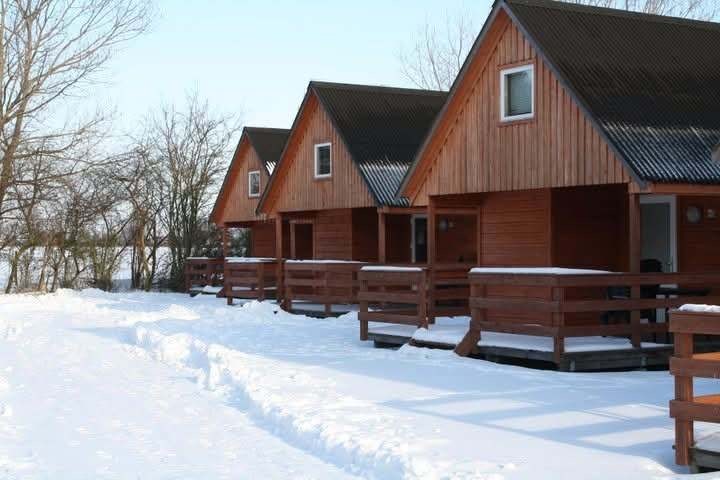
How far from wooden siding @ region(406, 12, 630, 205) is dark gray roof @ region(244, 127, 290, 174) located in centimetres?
1545

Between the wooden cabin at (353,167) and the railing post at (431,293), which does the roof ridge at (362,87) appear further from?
the railing post at (431,293)

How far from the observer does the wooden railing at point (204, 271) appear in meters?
35.0

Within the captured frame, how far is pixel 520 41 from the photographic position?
17.2 metres

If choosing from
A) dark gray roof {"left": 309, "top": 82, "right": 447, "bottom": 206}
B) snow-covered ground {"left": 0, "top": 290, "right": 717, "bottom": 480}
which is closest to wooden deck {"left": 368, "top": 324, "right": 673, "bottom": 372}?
snow-covered ground {"left": 0, "top": 290, "right": 717, "bottom": 480}

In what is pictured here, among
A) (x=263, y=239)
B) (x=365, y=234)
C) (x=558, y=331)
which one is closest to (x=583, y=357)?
(x=558, y=331)

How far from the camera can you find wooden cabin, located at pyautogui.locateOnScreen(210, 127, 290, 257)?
3484 cm

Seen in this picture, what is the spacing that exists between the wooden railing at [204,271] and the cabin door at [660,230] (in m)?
19.6

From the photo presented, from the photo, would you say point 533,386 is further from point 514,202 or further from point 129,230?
point 129,230

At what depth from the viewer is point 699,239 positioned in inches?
673

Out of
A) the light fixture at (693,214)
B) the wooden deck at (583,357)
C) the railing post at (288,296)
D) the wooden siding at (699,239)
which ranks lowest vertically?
the wooden deck at (583,357)

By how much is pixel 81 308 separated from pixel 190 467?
2099 centimetres

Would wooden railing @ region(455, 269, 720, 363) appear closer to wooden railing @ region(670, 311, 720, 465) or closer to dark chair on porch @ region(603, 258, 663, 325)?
dark chair on porch @ region(603, 258, 663, 325)

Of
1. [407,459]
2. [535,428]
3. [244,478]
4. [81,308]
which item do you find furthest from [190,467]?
[81,308]

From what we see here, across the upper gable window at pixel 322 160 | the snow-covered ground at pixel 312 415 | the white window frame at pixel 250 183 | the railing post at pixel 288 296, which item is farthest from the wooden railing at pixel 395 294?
the white window frame at pixel 250 183
